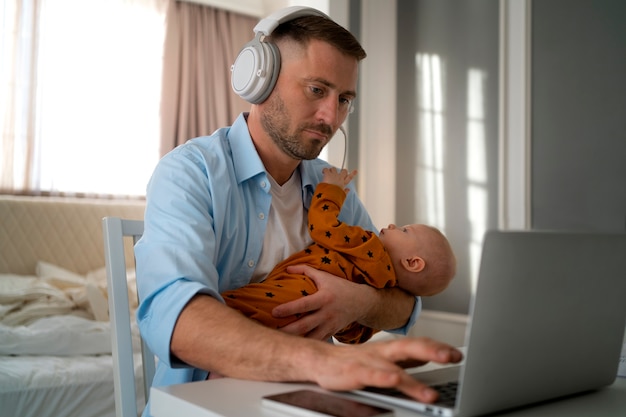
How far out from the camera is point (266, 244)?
130 centimetres

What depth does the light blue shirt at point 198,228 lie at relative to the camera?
0.95 meters

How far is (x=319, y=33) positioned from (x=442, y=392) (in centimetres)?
85

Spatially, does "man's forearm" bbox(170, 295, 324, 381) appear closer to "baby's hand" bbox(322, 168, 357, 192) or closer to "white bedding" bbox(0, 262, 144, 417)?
"baby's hand" bbox(322, 168, 357, 192)

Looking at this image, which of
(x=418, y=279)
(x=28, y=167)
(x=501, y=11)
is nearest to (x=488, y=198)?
(x=501, y=11)

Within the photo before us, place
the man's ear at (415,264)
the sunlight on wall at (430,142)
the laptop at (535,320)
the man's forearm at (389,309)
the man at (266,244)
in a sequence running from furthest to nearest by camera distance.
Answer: the sunlight on wall at (430,142), the man's ear at (415,264), the man's forearm at (389,309), the man at (266,244), the laptop at (535,320)

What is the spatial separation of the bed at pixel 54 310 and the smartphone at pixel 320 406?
5.68ft

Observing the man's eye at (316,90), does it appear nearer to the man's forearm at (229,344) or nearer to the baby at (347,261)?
the baby at (347,261)

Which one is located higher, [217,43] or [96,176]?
[217,43]

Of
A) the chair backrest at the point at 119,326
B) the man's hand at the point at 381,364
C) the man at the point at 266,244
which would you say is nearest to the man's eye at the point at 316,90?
the man at the point at 266,244

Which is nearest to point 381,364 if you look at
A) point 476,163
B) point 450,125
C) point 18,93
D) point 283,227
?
point 283,227

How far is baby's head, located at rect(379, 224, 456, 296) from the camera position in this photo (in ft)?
4.67

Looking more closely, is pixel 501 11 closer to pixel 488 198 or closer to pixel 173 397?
pixel 488 198

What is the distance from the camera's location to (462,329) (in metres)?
3.36

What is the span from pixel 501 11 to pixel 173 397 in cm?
295
